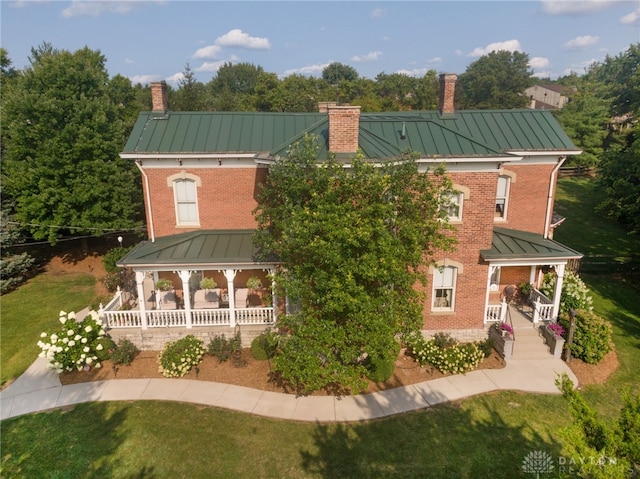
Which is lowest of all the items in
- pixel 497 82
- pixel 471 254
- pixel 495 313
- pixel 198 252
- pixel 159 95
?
pixel 495 313

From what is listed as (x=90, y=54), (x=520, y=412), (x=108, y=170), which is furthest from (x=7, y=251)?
(x=520, y=412)

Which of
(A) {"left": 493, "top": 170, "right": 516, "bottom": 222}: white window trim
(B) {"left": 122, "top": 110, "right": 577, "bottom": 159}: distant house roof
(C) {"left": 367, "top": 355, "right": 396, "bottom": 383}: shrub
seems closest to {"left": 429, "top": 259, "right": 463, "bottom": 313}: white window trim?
(C) {"left": 367, "top": 355, "right": 396, "bottom": 383}: shrub

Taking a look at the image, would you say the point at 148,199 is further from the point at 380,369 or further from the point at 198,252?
the point at 380,369

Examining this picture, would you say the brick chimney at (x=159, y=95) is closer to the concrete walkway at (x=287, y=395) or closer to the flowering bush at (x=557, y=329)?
the concrete walkway at (x=287, y=395)

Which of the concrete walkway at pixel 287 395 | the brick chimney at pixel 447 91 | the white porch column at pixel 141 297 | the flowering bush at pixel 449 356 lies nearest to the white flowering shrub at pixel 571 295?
the concrete walkway at pixel 287 395

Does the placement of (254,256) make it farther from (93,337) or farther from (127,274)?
(127,274)

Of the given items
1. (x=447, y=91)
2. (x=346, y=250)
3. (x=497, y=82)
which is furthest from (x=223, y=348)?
(x=497, y=82)
